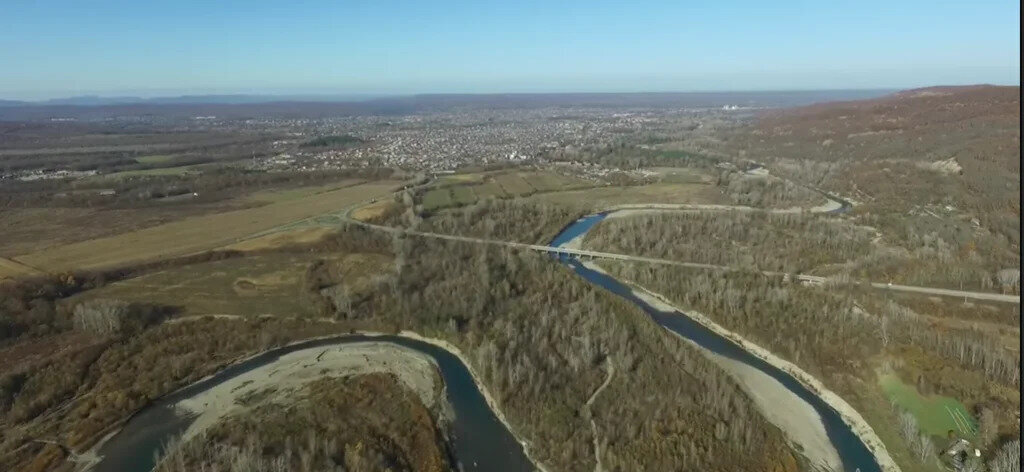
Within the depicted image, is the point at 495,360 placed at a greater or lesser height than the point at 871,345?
lesser

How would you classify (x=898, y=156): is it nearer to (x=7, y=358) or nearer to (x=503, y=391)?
(x=503, y=391)

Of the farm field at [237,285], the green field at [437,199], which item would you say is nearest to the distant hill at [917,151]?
the green field at [437,199]

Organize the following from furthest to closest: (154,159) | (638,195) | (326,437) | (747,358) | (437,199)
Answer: (154,159), (638,195), (437,199), (747,358), (326,437)

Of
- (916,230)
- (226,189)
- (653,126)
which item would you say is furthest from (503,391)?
(653,126)

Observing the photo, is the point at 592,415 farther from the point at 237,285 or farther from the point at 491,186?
the point at 491,186

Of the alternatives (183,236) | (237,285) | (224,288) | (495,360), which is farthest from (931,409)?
(183,236)

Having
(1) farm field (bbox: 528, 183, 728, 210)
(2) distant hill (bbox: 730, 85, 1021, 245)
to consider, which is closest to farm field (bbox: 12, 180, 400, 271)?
(1) farm field (bbox: 528, 183, 728, 210)
